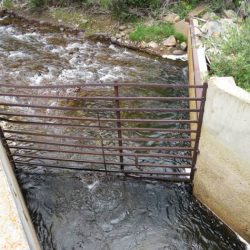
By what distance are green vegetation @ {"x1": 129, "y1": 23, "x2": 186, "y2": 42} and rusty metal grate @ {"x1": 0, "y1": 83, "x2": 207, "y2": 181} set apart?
9.11ft

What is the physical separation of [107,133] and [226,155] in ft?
10.1

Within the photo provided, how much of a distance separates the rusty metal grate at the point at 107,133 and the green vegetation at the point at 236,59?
1.24 m

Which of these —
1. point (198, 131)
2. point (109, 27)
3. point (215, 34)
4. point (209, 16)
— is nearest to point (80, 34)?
point (109, 27)

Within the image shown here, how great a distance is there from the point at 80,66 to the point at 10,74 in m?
2.05

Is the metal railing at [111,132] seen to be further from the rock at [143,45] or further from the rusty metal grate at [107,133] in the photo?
the rock at [143,45]

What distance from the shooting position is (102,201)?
5.39 meters

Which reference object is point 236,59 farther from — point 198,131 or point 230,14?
point 230,14

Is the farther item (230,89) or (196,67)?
(196,67)

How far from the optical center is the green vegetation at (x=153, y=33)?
398 inches

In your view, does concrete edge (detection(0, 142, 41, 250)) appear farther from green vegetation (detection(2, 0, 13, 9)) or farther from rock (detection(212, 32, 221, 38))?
green vegetation (detection(2, 0, 13, 9))

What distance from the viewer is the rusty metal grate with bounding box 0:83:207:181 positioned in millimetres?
4609

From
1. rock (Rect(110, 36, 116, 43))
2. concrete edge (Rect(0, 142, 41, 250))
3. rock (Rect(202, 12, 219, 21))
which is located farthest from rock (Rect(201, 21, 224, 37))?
concrete edge (Rect(0, 142, 41, 250))

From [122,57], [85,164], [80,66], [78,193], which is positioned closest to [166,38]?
[122,57]

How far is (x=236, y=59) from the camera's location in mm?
5586
